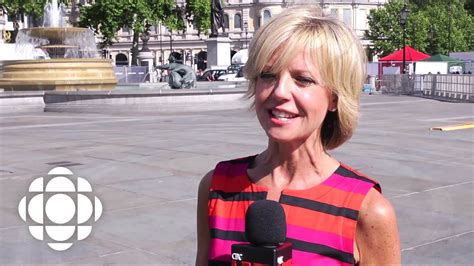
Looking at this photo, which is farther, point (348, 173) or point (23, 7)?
point (23, 7)

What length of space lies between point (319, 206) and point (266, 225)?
1.42ft

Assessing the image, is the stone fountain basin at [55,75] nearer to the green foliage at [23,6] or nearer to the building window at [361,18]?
the green foliage at [23,6]

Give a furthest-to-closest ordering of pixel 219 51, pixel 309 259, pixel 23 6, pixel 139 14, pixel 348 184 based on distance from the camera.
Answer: pixel 23 6 → pixel 139 14 → pixel 219 51 → pixel 348 184 → pixel 309 259

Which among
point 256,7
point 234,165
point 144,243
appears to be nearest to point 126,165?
point 144,243

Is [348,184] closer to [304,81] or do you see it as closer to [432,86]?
[304,81]

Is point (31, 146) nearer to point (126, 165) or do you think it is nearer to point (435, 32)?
point (126, 165)

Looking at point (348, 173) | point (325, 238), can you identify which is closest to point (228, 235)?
point (325, 238)

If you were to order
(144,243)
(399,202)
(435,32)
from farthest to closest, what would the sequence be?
1. (435,32)
2. (399,202)
3. (144,243)

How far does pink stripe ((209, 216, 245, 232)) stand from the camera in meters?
2.34

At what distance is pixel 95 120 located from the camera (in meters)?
23.7

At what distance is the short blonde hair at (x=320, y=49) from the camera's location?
7.48 feet

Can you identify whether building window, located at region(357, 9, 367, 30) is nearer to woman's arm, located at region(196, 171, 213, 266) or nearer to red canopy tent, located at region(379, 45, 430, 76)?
red canopy tent, located at region(379, 45, 430, 76)

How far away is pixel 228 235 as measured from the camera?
236cm

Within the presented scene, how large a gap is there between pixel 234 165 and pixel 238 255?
63 cm
